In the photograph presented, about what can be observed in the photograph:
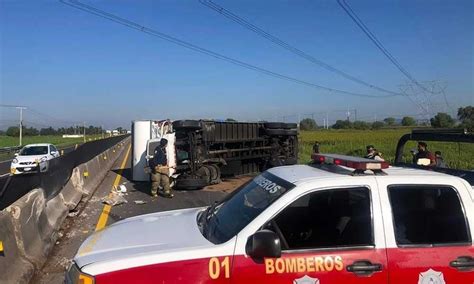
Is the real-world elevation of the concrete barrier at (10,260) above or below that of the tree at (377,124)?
below

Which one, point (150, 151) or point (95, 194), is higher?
point (150, 151)

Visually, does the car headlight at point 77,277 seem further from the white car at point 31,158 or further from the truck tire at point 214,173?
the white car at point 31,158

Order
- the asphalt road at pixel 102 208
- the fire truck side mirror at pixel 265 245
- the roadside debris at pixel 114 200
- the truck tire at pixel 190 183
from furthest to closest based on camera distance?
the truck tire at pixel 190 183 < the roadside debris at pixel 114 200 < the asphalt road at pixel 102 208 < the fire truck side mirror at pixel 265 245

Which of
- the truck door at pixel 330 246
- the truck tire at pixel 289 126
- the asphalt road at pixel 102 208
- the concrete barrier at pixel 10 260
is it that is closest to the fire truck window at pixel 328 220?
the truck door at pixel 330 246

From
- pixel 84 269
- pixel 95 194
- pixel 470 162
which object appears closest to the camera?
pixel 84 269

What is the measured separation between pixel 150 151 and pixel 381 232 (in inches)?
558

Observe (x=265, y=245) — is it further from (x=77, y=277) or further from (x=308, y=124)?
(x=308, y=124)

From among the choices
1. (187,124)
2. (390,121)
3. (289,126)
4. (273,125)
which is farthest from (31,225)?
(390,121)

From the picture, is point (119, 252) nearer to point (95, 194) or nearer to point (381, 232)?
point (381, 232)

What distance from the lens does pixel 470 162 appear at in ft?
96.7

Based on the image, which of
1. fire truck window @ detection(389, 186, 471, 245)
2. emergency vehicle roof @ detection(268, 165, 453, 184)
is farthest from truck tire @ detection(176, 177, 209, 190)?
fire truck window @ detection(389, 186, 471, 245)

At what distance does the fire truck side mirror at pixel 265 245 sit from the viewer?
333 centimetres

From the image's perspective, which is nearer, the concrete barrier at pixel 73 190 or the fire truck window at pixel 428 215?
the fire truck window at pixel 428 215

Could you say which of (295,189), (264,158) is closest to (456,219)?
(295,189)
